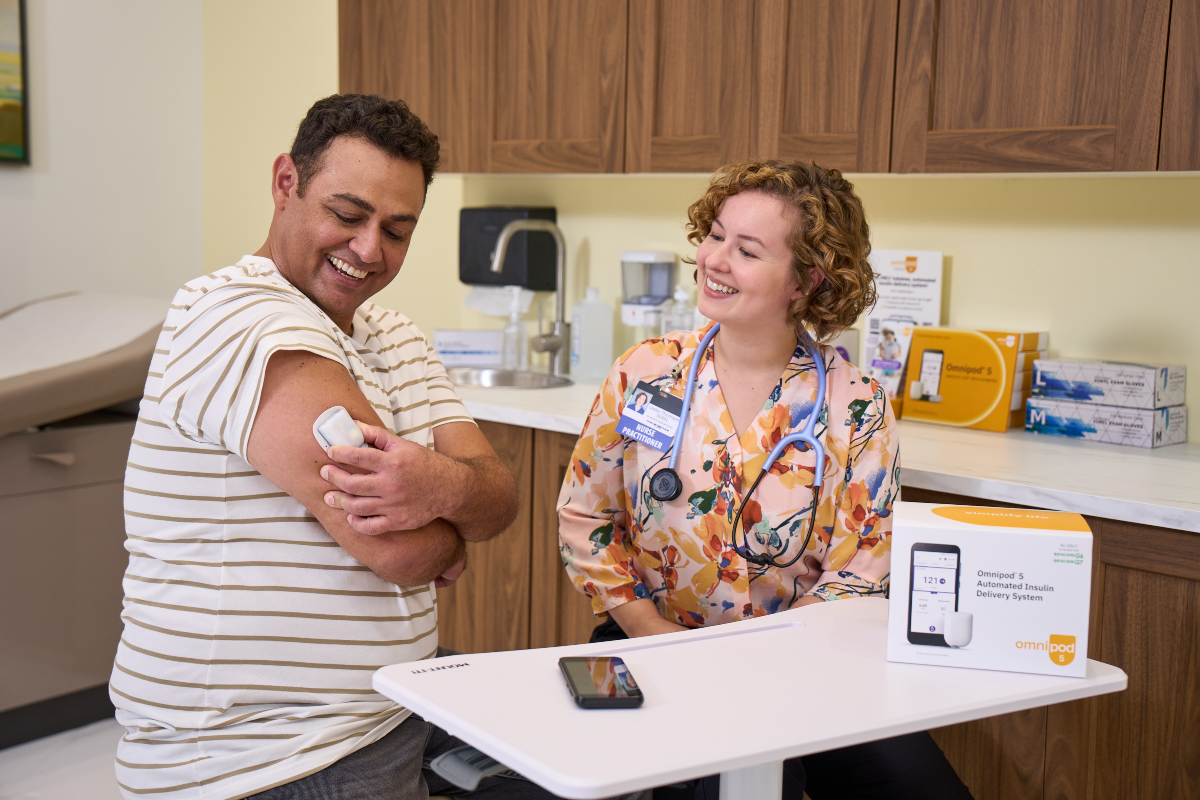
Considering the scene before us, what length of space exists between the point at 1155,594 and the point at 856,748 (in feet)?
1.82

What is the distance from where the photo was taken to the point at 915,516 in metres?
1.16

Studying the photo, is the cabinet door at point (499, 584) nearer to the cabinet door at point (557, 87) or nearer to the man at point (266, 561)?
the cabinet door at point (557, 87)

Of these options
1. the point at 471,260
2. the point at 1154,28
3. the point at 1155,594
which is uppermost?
the point at 1154,28

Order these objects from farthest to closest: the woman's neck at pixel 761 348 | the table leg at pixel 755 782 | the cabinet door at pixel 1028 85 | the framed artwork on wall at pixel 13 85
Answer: the framed artwork on wall at pixel 13 85 < the cabinet door at pixel 1028 85 < the woman's neck at pixel 761 348 < the table leg at pixel 755 782

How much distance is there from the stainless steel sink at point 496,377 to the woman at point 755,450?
4.04 ft

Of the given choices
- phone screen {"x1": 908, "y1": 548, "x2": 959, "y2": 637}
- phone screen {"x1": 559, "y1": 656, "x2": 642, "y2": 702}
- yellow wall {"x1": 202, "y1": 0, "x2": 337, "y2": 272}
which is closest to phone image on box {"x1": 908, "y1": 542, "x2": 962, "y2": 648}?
phone screen {"x1": 908, "y1": 548, "x2": 959, "y2": 637}

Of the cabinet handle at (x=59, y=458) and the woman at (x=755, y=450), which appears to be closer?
the woman at (x=755, y=450)

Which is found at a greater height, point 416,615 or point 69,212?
point 69,212

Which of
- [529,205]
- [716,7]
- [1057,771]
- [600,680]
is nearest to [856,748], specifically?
[1057,771]

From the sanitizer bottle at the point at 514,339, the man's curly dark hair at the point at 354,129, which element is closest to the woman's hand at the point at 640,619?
the man's curly dark hair at the point at 354,129

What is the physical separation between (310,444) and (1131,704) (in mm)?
1347

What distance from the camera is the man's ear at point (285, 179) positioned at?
4.56 feet

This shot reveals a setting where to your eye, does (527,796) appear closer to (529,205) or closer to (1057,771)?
(1057,771)

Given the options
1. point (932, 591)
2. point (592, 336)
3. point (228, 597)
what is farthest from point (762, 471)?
point (592, 336)
